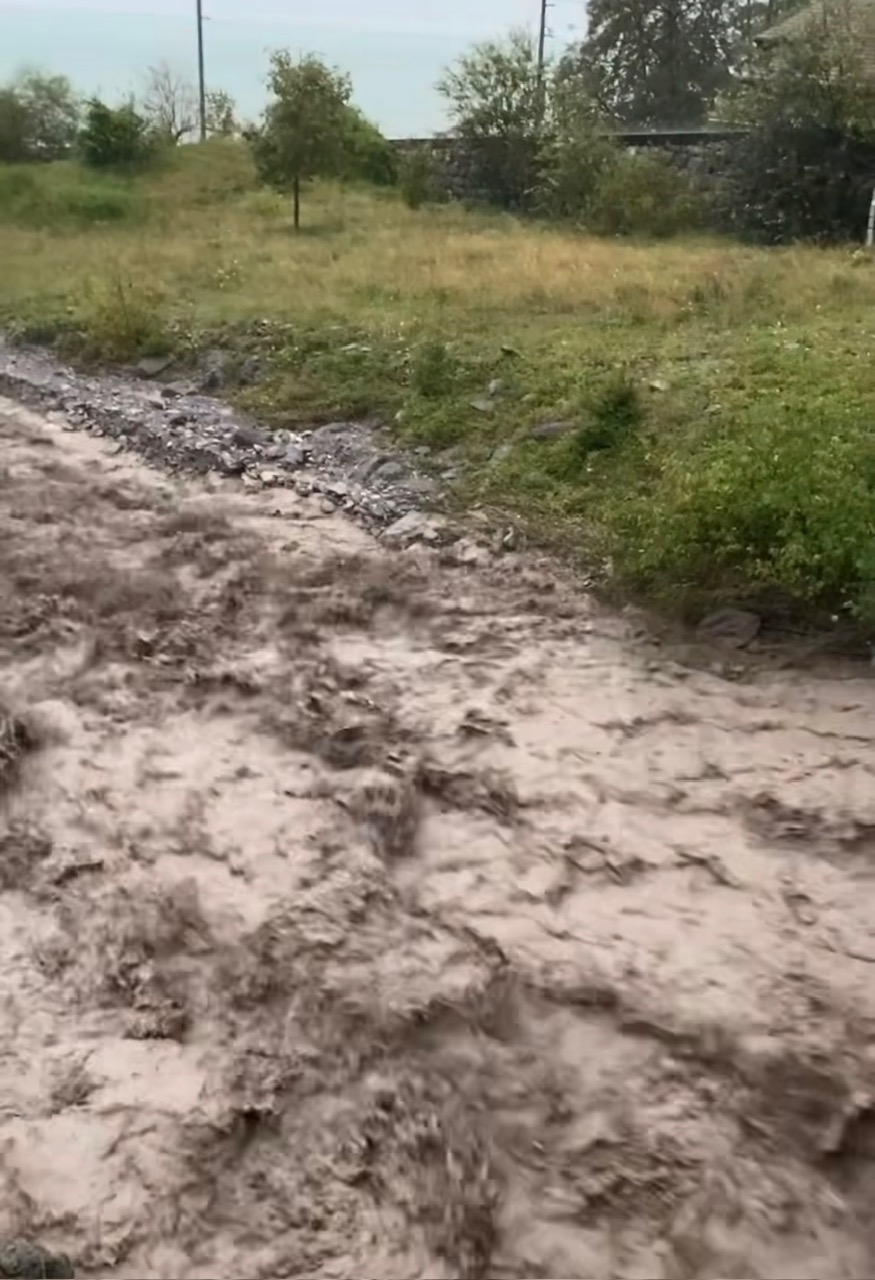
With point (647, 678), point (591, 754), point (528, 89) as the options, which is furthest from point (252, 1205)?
point (528, 89)

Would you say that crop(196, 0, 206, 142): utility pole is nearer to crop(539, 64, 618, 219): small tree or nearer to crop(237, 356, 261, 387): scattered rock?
crop(539, 64, 618, 219): small tree

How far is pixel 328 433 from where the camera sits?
9922mm

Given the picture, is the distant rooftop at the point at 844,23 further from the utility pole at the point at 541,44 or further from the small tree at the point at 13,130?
the small tree at the point at 13,130

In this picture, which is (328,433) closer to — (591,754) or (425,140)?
(591,754)

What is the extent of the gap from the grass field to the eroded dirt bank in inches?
28.1

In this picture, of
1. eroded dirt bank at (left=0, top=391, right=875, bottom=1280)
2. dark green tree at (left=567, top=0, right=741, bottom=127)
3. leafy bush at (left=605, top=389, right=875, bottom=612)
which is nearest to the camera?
eroded dirt bank at (left=0, top=391, right=875, bottom=1280)

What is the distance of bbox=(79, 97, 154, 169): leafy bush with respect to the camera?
69.7 feet

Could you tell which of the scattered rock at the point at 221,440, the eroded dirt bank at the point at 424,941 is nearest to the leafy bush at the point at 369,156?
the scattered rock at the point at 221,440

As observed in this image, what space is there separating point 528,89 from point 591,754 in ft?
57.4

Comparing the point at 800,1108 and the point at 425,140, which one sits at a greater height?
the point at 425,140

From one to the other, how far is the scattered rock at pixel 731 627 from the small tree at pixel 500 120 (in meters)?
15.0

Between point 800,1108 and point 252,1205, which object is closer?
point 252,1205

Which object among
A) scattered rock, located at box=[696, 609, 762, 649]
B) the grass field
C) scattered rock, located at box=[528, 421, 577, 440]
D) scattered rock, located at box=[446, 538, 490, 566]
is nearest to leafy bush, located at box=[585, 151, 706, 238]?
the grass field

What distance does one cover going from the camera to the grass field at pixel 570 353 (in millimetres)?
6965
